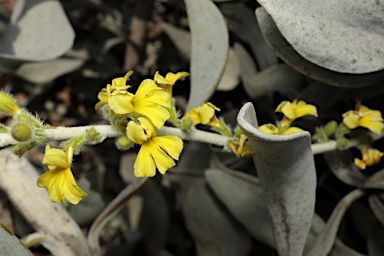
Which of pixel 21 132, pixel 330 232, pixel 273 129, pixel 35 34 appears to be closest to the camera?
pixel 21 132

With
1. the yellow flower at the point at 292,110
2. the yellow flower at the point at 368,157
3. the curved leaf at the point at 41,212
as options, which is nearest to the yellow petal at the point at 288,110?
the yellow flower at the point at 292,110

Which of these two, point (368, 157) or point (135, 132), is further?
point (368, 157)

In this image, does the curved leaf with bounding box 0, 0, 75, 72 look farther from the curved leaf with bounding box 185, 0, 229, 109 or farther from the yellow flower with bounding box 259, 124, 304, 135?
the yellow flower with bounding box 259, 124, 304, 135

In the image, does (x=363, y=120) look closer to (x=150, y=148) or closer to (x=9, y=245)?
(x=150, y=148)

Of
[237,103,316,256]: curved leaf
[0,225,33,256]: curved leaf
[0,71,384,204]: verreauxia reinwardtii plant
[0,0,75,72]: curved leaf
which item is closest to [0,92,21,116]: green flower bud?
[0,71,384,204]: verreauxia reinwardtii plant

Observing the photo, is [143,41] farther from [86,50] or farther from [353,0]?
[353,0]

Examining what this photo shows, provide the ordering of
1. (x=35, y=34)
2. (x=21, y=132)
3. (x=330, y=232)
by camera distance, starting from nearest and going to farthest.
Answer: (x=21, y=132), (x=330, y=232), (x=35, y=34)

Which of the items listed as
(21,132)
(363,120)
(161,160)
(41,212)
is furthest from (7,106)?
(363,120)

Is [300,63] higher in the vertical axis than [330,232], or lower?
higher
